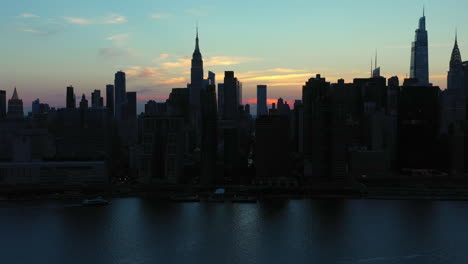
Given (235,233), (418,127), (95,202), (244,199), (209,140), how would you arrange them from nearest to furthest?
(235,233)
(95,202)
(244,199)
(209,140)
(418,127)

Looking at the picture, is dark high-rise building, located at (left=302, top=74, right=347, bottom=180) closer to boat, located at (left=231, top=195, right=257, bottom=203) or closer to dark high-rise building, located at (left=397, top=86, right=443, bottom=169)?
boat, located at (left=231, top=195, right=257, bottom=203)

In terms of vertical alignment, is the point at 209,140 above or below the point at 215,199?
above

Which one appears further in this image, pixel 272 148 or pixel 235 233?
pixel 272 148

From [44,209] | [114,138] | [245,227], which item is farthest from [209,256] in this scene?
[114,138]

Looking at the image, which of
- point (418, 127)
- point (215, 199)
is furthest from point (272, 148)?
point (418, 127)

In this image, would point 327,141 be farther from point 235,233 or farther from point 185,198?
point 235,233

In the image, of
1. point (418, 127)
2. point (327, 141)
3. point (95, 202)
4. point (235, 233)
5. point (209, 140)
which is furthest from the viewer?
point (418, 127)

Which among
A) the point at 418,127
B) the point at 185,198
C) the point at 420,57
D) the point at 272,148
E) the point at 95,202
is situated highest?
the point at 420,57
